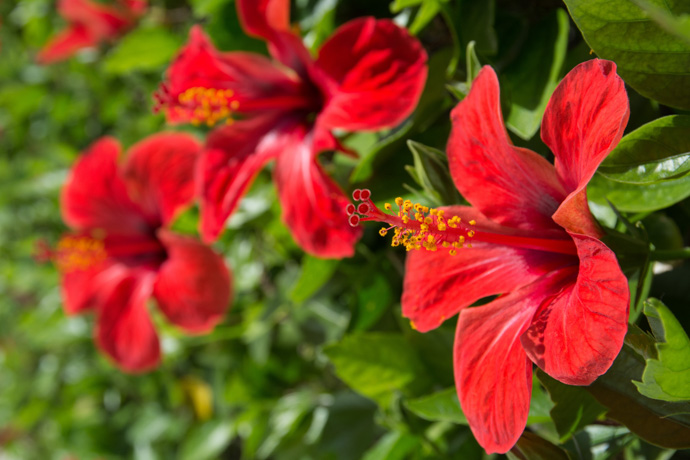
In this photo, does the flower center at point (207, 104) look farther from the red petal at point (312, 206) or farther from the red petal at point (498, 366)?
the red petal at point (498, 366)

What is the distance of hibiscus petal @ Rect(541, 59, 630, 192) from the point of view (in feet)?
1.62

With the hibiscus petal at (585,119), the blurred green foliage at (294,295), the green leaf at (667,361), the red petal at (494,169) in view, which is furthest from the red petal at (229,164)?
the green leaf at (667,361)

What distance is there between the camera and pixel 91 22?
6.31 ft

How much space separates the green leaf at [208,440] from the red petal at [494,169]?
1148 mm

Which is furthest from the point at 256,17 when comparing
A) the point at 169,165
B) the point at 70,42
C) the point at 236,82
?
the point at 70,42

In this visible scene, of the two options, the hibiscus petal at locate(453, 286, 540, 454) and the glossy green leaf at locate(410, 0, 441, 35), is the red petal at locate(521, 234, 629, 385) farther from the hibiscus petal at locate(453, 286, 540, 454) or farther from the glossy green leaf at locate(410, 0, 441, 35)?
the glossy green leaf at locate(410, 0, 441, 35)

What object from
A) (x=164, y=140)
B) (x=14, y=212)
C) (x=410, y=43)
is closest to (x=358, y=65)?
(x=410, y=43)

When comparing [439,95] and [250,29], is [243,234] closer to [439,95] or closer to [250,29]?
[250,29]

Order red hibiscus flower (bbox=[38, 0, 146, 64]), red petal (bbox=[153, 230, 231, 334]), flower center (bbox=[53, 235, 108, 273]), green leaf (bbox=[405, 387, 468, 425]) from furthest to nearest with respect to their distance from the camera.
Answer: red hibiscus flower (bbox=[38, 0, 146, 64]), flower center (bbox=[53, 235, 108, 273]), red petal (bbox=[153, 230, 231, 334]), green leaf (bbox=[405, 387, 468, 425])

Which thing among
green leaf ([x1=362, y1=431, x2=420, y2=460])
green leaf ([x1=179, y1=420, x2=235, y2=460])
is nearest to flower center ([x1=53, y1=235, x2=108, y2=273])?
green leaf ([x1=179, y1=420, x2=235, y2=460])

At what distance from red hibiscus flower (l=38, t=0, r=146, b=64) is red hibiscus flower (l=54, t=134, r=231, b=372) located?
2.62ft

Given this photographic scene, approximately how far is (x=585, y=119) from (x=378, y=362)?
51cm

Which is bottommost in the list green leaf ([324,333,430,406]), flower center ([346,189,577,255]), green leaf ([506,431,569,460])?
green leaf ([324,333,430,406])

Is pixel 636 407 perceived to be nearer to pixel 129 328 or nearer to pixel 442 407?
pixel 442 407
